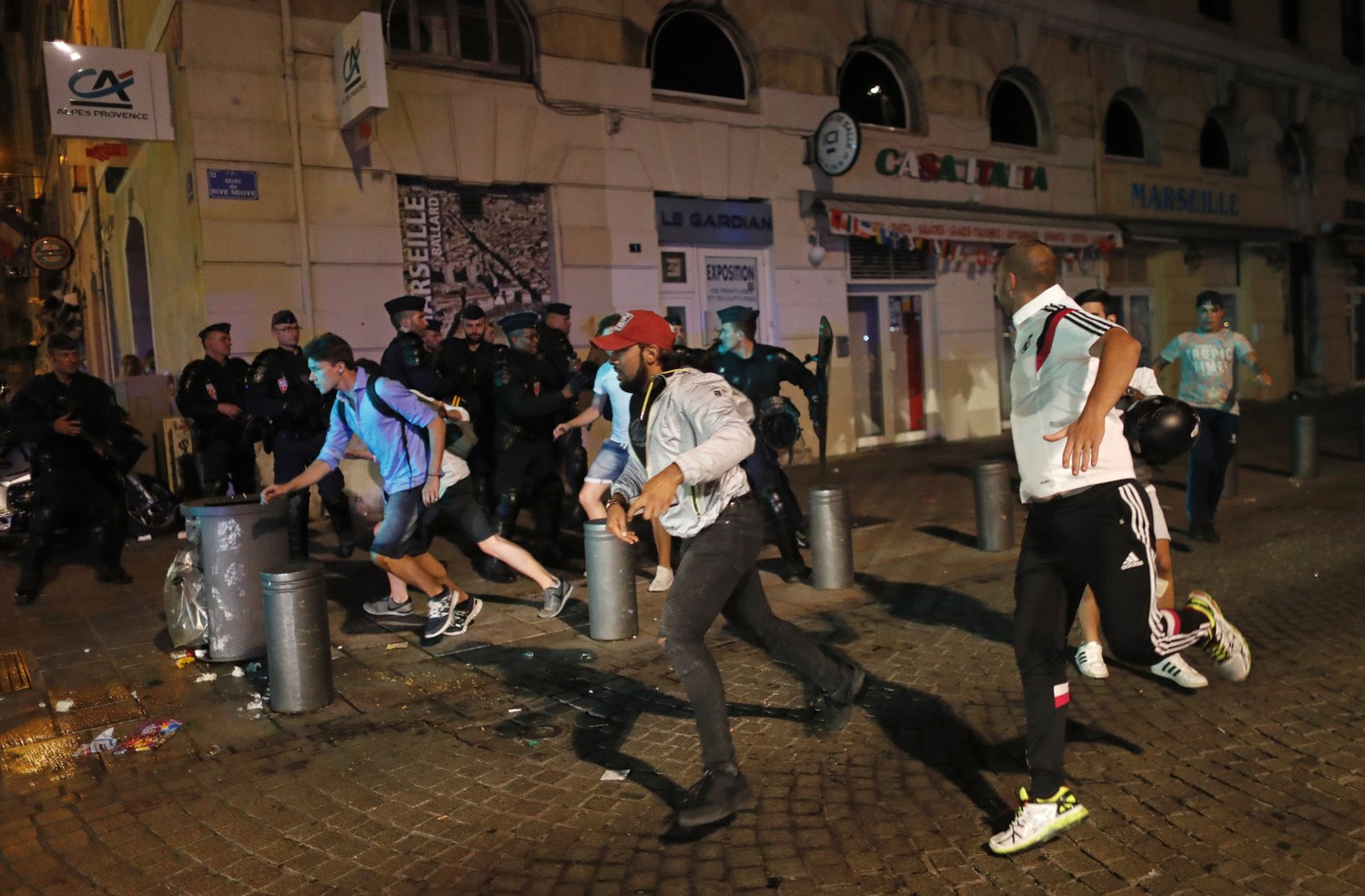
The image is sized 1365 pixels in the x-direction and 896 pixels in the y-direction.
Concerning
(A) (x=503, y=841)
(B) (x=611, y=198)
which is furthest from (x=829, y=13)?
(A) (x=503, y=841)

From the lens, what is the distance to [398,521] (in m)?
6.19

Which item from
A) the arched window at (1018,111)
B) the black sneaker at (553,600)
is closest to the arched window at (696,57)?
the arched window at (1018,111)

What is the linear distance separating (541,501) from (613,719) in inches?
136

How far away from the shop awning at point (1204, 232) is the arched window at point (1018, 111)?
2406 mm

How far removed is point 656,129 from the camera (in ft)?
43.5

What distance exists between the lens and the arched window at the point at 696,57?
545 inches

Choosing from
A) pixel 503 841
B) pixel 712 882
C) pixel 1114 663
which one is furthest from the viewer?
pixel 1114 663

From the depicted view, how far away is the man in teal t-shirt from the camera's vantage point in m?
8.38

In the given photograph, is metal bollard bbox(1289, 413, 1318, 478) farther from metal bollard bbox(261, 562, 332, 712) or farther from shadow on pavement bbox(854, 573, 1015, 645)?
metal bollard bbox(261, 562, 332, 712)

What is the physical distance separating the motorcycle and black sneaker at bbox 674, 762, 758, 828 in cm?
802

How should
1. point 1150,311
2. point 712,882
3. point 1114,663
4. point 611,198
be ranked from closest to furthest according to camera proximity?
point 712,882 → point 1114,663 → point 611,198 → point 1150,311

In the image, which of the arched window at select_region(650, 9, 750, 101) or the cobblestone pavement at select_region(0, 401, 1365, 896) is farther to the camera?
the arched window at select_region(650, 9, 750, 101)

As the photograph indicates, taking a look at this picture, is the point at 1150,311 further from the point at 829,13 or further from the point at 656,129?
the point at 656,129

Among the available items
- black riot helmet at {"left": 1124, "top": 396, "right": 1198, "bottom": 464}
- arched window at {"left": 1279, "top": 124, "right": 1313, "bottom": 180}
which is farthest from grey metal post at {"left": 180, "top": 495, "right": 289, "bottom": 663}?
arched window at {"left": 1279, "top": 124, "right": 1313, "bottom": 180}
